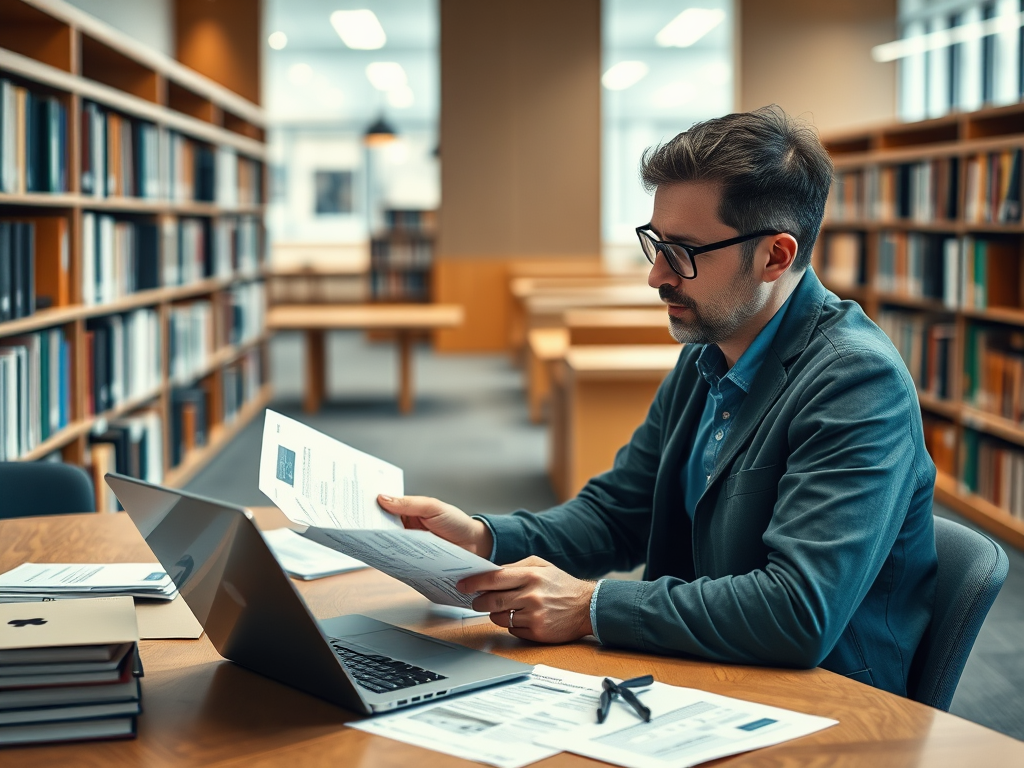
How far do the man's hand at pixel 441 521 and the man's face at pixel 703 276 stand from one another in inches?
15.3

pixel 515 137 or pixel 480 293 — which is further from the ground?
pixel 515 137

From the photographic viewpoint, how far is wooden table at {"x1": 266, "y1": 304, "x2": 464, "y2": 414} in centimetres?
723

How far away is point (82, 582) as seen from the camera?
1.45 m

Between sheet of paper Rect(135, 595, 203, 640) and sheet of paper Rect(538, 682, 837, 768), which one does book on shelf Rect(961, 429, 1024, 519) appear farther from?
sheet of paper Rect(135, 595, 203, 640)

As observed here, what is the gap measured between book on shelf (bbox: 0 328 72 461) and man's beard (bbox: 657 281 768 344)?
2269 millimetres

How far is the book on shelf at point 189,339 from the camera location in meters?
5.18

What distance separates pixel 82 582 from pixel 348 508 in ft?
1.55

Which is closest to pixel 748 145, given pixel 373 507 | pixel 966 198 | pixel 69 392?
pixel 373 507

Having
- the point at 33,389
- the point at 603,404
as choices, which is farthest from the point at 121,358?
the point at 603,404

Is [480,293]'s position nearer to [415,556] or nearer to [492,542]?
[492,542]

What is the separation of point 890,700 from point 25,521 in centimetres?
143

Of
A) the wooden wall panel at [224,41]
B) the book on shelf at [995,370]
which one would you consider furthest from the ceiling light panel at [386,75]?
the book on shelf at [995,370]

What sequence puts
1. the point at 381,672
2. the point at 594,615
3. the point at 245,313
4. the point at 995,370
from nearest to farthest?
the point at 381,672, the point at 594,615, the point at 995,370, the point at 245,313

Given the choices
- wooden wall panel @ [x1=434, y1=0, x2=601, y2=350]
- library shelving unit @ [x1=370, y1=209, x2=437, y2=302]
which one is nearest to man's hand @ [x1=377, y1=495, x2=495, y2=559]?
wooden wall panel @ [x1=434, y1=0, x2=601, y2=350]
